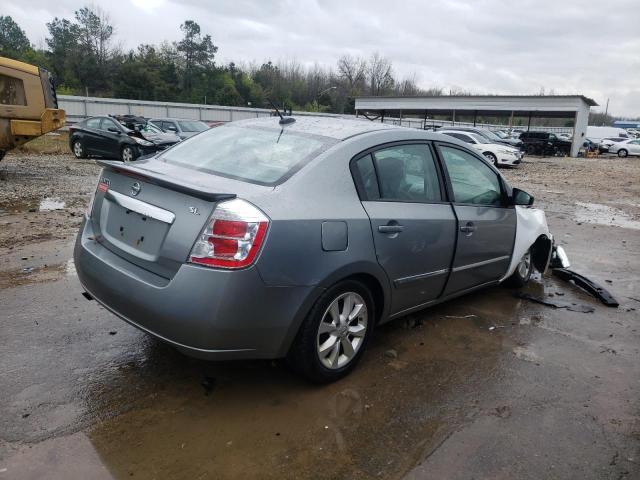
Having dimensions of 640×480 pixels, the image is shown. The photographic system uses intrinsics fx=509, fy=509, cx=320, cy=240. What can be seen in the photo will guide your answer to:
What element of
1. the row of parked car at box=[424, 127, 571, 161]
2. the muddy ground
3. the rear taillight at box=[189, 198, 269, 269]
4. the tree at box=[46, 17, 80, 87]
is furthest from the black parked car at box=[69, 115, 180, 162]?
the tree at box=[46, 17, 80, 87]

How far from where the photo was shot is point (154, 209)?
9.81 ft

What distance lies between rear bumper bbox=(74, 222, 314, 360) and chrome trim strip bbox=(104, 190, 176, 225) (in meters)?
0.32

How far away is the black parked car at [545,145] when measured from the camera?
3528 cm

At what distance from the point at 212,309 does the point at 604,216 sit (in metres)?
10.7

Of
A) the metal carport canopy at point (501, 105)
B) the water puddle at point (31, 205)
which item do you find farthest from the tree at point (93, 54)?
the water puddle at point (31, 205)

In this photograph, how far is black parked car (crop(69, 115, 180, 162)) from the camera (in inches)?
622

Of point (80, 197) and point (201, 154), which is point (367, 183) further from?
point (80, 197)

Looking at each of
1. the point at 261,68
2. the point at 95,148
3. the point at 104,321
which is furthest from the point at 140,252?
the point at 261,68

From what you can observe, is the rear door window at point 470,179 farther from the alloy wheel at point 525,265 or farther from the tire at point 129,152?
the tire at point 129,152

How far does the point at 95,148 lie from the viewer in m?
17.1

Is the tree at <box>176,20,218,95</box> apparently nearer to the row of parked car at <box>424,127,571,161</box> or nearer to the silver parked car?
the row of parked car at <box>424,127,571,161</box>

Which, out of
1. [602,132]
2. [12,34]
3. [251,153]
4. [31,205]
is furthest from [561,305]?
[12,34]

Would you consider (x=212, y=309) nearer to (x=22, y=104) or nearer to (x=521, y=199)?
(x=521, y=199)

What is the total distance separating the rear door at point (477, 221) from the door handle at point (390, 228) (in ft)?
2.59
